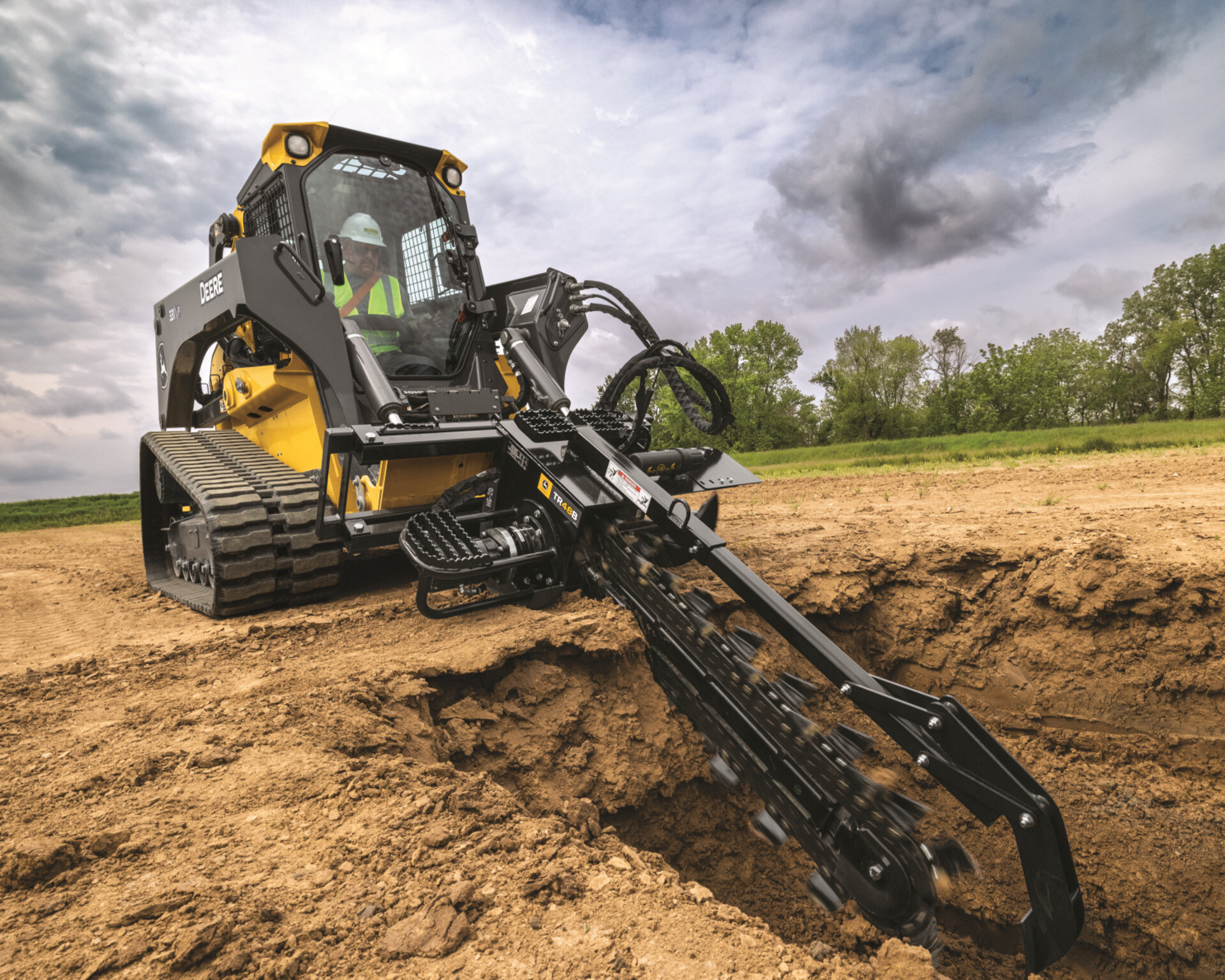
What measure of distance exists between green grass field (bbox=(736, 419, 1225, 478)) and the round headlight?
31.8 ft

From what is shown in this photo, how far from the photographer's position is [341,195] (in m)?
5.54

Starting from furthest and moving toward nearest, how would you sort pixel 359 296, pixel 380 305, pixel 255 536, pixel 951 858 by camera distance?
pixel 380 305 → pixel 359 296 → pixel 255 536 → pixel 951 858

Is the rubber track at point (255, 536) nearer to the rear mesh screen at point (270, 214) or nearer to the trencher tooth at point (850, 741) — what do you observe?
the rear mesh screen at point (270, 214)

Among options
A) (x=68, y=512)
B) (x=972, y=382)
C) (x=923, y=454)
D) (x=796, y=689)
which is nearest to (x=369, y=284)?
(x=796, y=689)

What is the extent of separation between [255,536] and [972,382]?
36584mm

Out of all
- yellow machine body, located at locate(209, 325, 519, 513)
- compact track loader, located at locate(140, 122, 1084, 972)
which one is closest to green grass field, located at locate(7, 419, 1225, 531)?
compact track loader, located at locate(140, 122, 1084, 972)

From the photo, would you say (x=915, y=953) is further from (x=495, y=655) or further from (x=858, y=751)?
(x=495, y=655)

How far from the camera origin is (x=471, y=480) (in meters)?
4.13

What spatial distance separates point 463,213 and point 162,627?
13.5 feet

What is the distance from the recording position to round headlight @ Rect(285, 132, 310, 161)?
209 inches

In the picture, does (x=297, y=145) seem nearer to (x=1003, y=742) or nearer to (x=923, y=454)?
(x=1003, y=742)

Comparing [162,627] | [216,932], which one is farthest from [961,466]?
[216,932]

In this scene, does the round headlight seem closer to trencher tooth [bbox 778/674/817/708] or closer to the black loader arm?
A: the black loader arm

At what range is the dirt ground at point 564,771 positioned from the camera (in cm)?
166
